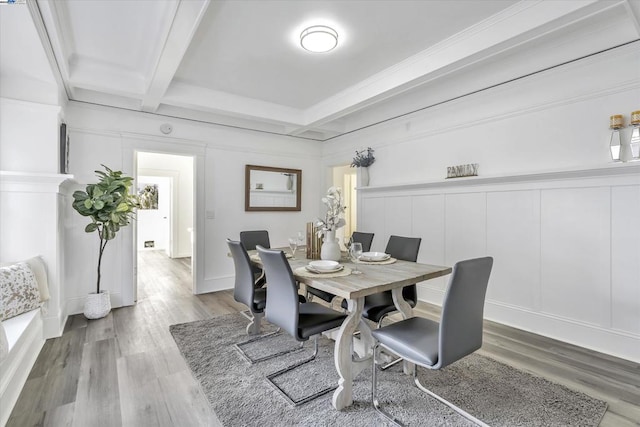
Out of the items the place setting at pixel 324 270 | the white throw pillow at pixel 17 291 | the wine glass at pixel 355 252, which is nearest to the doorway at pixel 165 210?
the white throw pillow at pixel 17 291

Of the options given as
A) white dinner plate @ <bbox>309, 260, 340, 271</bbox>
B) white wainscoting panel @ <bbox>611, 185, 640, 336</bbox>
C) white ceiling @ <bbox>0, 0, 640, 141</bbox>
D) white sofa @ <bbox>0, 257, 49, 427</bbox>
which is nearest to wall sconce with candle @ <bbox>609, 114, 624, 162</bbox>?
white wainscoting panel @ <bbox>611, 185, 640, 336</bbox>

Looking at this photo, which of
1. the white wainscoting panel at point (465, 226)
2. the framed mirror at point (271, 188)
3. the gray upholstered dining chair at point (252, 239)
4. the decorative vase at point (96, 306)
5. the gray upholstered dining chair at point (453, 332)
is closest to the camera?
the gray upholstered dining chair at point (453, 332)

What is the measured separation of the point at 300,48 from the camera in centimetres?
281

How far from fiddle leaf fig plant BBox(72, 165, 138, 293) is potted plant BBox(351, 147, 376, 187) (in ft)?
10.2

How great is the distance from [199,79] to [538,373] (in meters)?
4.21

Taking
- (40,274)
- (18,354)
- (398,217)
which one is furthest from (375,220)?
(18,354)

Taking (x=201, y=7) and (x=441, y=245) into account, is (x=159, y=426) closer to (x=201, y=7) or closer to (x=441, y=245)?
(x=201, y=7)

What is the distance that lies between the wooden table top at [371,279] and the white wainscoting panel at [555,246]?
145 centimetres

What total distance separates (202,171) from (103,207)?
4.87ft

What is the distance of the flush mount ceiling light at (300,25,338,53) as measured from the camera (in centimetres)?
247

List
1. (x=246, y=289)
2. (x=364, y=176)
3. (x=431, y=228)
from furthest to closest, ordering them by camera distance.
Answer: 1. (x=364, y=176)
2. (x=431, y=228)
3. (x=246, y=289)

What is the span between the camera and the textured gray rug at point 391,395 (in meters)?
1.78

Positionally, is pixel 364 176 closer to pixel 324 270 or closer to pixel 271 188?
pixel 271 188

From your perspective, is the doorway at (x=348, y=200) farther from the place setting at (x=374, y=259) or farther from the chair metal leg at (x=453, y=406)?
the chair metal leg at (x=453, y=406)
